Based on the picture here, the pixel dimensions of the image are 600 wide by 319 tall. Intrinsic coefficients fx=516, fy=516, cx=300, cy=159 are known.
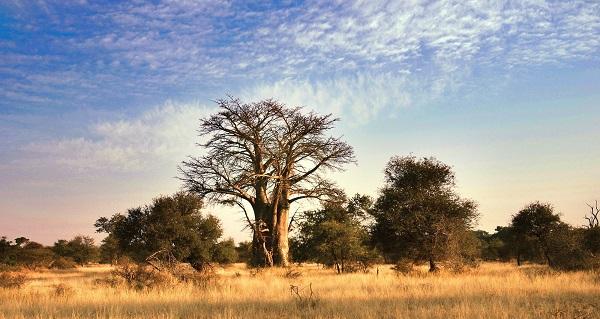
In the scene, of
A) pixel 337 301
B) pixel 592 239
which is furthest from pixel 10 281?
pixel 592 239

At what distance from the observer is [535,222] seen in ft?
121

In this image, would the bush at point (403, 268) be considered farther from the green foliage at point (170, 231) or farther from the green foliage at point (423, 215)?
the green foliage at point (170, 231)

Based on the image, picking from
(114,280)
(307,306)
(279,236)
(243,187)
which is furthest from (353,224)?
(307,306)

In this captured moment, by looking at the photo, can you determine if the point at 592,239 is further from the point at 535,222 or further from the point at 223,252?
the point at 223,252

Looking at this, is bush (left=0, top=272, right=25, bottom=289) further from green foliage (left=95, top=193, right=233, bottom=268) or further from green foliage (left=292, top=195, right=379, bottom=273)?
green foliage (left=292, top=195, right=379, bottom=273)

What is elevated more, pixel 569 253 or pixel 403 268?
pixel 569 253

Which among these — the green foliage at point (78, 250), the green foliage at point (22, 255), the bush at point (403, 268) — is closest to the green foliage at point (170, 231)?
the bush at point (403, 268)

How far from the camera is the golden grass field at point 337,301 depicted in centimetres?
1034

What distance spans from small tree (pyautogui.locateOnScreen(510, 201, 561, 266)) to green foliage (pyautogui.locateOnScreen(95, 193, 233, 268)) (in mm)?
22098

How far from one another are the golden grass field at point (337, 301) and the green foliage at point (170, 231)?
14.4 m

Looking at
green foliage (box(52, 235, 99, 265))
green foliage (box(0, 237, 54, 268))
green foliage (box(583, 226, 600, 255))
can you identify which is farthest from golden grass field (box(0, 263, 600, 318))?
green foliage (box(52, 235, 99, 265))

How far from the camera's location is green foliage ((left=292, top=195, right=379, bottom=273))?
31.0 m

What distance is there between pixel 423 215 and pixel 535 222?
57.5 ft

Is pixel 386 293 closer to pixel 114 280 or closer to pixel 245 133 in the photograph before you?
pixel 114 280
